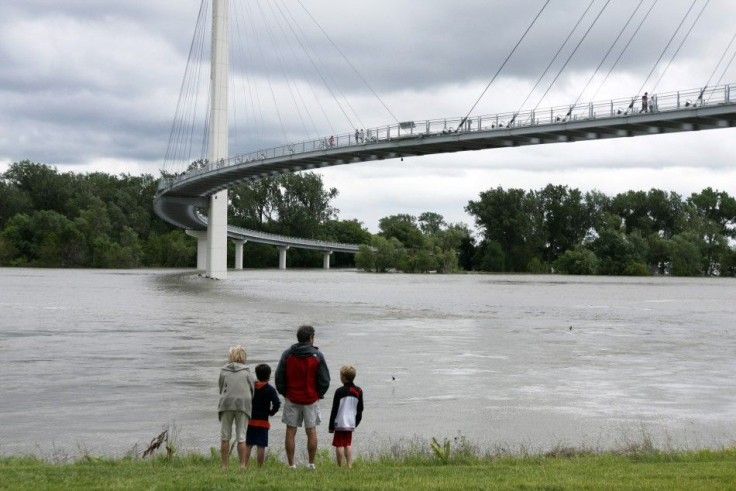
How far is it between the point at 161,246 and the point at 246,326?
115 m

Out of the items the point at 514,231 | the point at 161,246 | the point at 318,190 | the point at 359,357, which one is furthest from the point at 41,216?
the point at 359,357

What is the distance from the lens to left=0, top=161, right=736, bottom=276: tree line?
420 ft

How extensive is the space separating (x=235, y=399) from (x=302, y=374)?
32.3 inches

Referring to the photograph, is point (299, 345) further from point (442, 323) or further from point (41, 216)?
point (41, 216)

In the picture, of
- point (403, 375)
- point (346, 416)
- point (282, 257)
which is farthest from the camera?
point (282, 257)

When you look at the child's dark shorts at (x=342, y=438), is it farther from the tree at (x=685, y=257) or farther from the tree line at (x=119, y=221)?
the tree line at (x=119, y=221)

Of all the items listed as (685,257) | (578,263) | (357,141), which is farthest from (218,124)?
(685,257)

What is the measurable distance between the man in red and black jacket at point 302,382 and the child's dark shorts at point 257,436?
0.88 ft

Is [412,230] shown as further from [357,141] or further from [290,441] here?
[290,441]

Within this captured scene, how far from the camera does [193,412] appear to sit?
15516 millimetres

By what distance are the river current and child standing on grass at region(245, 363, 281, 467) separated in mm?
2140

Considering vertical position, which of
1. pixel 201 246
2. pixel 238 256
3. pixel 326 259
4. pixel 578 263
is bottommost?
pixel 578 263

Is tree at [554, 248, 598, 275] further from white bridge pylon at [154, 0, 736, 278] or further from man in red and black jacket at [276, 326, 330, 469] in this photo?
man in red and black jacket at [276, 326, 330, 469]

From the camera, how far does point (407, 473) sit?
10070mm
